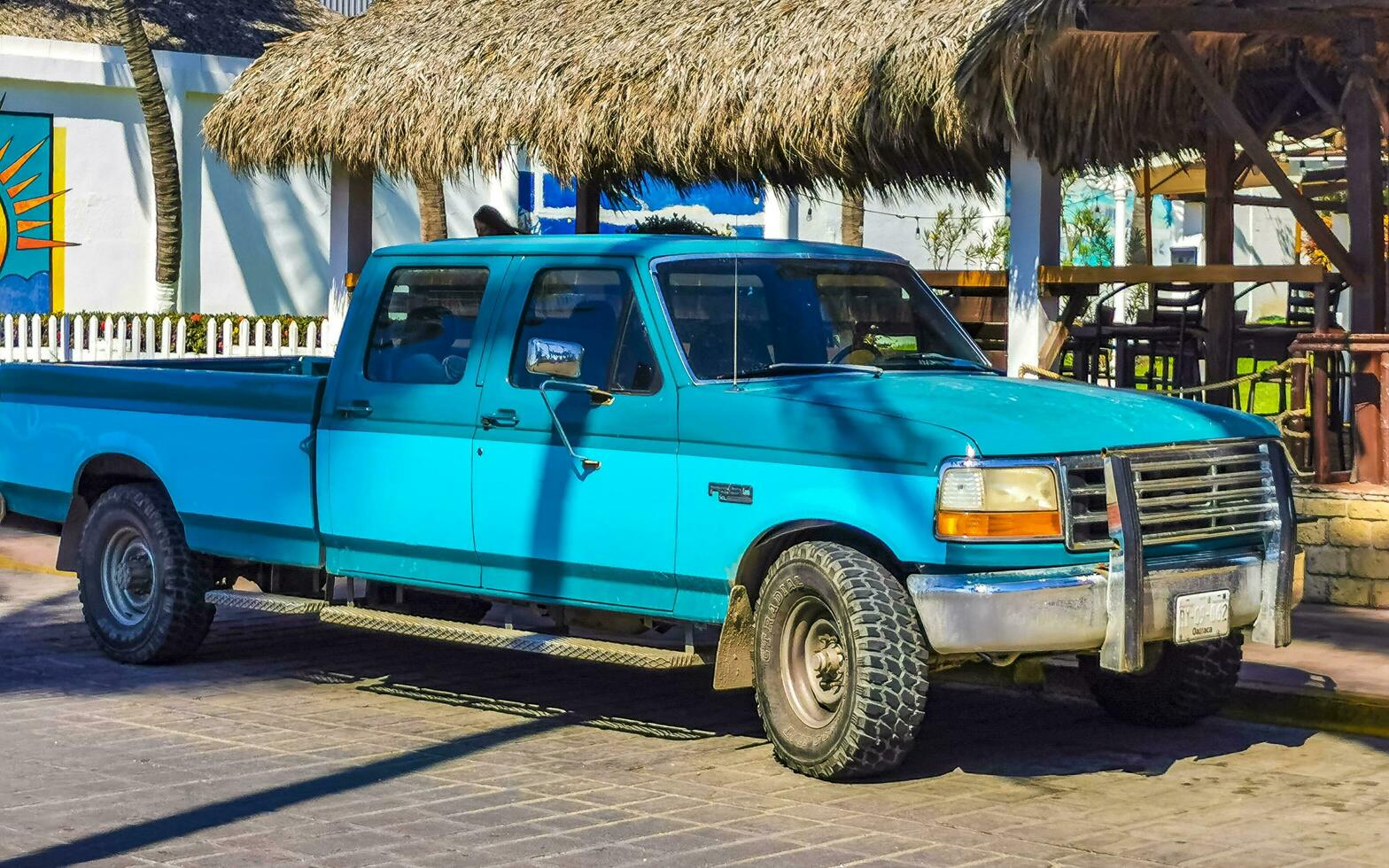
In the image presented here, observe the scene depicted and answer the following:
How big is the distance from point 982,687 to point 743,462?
2534 millimetres

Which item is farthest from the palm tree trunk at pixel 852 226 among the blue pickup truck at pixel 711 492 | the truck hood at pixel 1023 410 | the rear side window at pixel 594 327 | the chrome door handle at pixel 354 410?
the truck hood at pixel 1023 410

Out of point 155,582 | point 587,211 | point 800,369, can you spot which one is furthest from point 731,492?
point 587,211

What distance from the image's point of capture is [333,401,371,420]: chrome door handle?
27.5 ft

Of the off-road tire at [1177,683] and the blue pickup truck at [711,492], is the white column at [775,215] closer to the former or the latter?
the blue pickup truck at [711,492]

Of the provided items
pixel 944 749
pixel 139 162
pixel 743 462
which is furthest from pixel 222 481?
pixel 139 162

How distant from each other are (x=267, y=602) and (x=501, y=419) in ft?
5.62

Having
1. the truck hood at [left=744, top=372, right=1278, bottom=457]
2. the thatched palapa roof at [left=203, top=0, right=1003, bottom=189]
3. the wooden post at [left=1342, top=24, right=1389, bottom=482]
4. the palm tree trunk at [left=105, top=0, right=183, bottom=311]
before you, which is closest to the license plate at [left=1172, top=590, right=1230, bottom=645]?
the truck hood at [left=744, top=372, right=1278, bottom=457]

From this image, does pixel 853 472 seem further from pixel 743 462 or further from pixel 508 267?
pixel 508 267

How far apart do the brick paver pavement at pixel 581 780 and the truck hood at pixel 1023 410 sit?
4.11 ft

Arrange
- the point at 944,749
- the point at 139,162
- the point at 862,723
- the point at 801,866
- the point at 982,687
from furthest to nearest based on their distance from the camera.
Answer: the point at 139,162 < the point at 982,687 < the point at 944,749 < the point at 862,723 < the point at 801,866

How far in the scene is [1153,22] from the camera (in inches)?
440

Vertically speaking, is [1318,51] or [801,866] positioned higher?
[1318,51]

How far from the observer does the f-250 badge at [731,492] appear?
277 inches

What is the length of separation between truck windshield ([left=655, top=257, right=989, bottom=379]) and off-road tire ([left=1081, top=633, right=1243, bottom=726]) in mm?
1417
